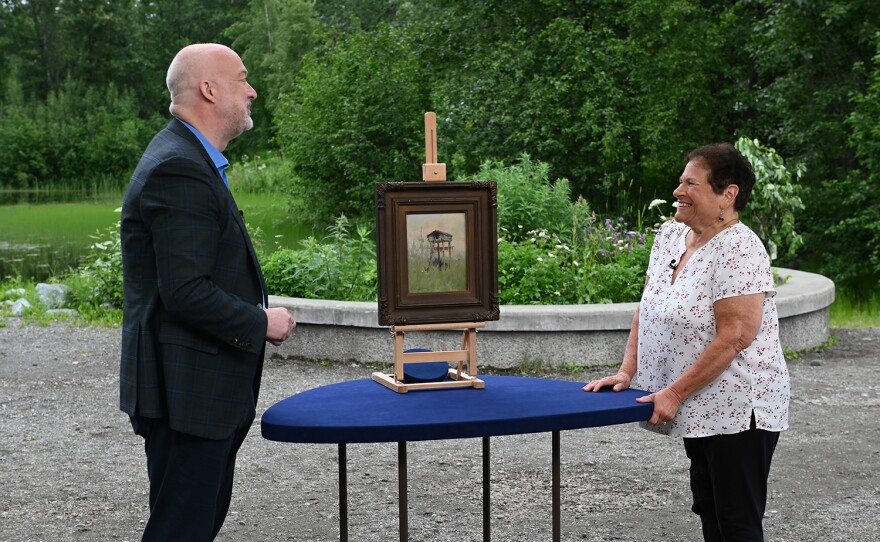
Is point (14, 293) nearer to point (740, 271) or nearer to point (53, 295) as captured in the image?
point (53, 295)

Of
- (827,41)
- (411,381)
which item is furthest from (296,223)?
(411,381)

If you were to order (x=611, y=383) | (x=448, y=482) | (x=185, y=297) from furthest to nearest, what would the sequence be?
(x=448, y=482) → (x=611, y=383) → (x=185, y=297)

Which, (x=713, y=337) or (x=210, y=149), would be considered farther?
(x=713, y=337)

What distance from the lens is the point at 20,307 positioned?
41.6 ft

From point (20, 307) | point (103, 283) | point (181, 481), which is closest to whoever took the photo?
point (181, 481)

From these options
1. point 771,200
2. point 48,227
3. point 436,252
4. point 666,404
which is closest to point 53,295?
point 771,200

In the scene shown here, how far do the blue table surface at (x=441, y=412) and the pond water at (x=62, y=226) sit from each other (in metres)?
14.2

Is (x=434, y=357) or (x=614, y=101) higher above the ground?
(x=614, y=101)

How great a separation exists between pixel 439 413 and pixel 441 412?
0.02m

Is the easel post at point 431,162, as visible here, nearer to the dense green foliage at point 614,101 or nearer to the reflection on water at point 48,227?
the dense green foliage at point 614,101

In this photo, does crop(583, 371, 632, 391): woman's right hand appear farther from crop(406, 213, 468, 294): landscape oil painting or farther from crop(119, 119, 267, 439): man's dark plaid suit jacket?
crop(119, 119, 267, 439): man's dark plaid suit jacket

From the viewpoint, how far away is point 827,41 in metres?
16.0

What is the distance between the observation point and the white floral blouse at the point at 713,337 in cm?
363

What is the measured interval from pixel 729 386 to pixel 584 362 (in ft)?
16.1
